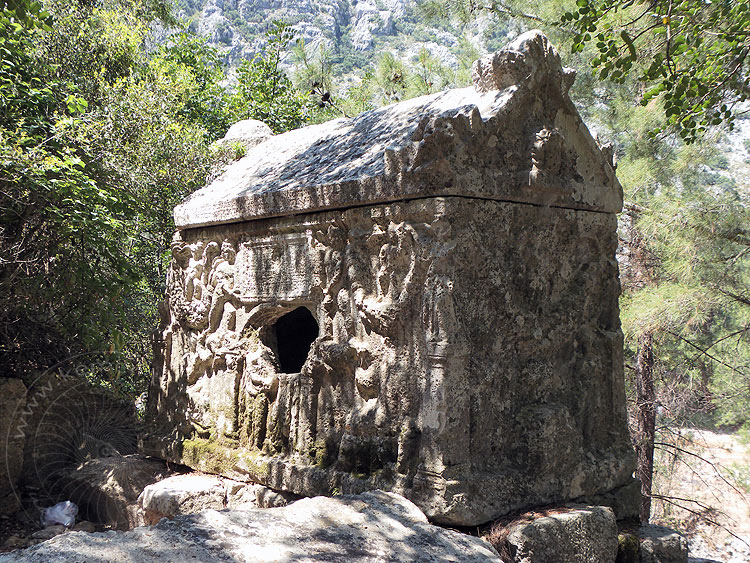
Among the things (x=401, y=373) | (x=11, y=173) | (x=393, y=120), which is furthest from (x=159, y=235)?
(x=401, y=373)

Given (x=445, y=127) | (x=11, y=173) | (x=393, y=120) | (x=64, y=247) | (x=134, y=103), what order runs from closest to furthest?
(x=445, y=127)
(x=393, y=120)
(x=11, y=173)
(x=64, y=247)
(x=134, y=103)

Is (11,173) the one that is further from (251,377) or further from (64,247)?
(251,377)

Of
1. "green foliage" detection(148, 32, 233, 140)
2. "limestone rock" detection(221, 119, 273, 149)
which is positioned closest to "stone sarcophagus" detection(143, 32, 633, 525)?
"limestone rock" detection(221, 119, 273, 149)

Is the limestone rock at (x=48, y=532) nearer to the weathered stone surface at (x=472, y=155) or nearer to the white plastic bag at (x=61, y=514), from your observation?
Answer: the white plastic bag at (x=61, y=514)

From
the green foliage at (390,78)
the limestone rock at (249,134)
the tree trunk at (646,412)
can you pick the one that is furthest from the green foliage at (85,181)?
the tree trunk at (646,412)

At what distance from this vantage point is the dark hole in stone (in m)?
6.43

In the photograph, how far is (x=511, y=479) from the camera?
12.4 feet

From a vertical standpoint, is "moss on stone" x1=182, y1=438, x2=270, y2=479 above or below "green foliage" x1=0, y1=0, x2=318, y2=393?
below

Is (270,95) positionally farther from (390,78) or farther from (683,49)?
(683,49)

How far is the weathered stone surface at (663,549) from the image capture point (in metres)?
3.97

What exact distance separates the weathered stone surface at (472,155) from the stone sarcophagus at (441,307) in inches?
0.5

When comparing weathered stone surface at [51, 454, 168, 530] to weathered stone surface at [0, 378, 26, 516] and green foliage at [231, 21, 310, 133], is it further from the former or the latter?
green foliage at [231, 21, 310, 133]

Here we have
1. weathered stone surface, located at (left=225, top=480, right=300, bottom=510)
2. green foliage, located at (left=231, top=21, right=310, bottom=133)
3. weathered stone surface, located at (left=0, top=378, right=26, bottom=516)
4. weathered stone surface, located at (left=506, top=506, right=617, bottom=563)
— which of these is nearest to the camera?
weathered stone surface, located at (left=506, top=506, right=617, bottom=563)

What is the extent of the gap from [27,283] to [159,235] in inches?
104
